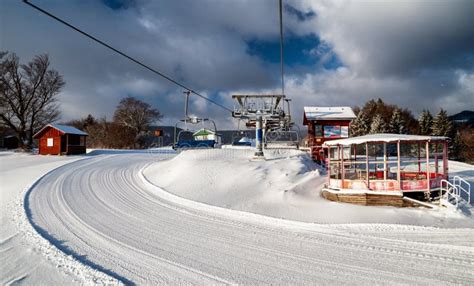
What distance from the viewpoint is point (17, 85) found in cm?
3288

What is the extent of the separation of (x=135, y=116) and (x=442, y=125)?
5317 cm

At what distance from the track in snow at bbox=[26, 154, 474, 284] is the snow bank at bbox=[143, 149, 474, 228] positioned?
1.00 m

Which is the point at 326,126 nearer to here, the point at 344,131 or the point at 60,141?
the point at 344,131

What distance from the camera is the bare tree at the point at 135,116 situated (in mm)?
47628

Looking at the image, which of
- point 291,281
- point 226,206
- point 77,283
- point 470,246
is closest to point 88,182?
point 226,206

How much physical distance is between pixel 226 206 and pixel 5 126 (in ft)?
124

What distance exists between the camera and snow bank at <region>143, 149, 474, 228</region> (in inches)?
329

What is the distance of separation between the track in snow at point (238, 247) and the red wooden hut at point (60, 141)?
830 inches

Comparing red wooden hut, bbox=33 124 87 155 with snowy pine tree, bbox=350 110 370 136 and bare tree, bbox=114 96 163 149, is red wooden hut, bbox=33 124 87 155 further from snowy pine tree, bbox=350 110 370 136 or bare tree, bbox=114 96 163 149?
snowy pine tree, bbox=350 110 370 136

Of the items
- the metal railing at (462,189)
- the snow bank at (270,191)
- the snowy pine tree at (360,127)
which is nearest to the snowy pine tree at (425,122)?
the snowy pine tree at (360,127)

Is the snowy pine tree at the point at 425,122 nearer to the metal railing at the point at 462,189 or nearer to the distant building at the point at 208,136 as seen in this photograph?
the distant building at the point at 208,136

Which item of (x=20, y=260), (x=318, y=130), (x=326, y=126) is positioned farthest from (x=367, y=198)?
(x=326, y=126)

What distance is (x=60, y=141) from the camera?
2716 centimetres

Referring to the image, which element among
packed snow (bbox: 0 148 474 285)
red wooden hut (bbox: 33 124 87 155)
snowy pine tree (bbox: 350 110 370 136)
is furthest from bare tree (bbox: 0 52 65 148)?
snowy pine tree (bbox: 350 110 370 136)
